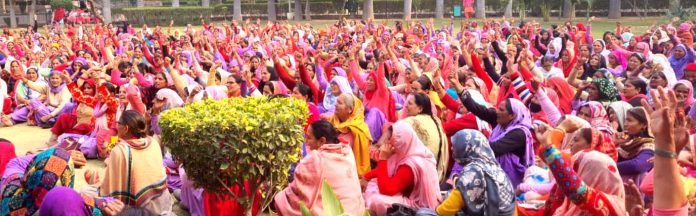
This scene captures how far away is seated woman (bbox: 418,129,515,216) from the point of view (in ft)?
13.0

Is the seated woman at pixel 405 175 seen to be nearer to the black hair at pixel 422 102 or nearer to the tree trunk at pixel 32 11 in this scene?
the black hair at pixel 422 102

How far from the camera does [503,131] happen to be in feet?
18.0

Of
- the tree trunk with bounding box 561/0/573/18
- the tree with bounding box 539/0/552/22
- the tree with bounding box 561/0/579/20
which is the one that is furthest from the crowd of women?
the tree trunk with bounding box 561/0/573/18

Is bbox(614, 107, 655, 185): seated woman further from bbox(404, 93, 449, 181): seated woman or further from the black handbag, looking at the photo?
the black handbag

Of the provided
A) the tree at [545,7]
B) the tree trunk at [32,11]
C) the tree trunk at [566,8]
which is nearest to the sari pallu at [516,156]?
the tree at [545,7]

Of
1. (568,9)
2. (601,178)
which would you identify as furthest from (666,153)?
(568,9)

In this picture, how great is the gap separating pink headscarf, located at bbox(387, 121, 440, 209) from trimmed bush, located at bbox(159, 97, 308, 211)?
2.11 ft

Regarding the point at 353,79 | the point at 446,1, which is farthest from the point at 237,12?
the point at 353,79

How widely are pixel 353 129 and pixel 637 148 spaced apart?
6.98ft

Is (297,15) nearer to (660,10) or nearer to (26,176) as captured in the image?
(660,10)

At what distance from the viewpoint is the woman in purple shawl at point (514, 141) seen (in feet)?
17.5

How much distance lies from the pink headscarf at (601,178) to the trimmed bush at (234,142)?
1596 mm

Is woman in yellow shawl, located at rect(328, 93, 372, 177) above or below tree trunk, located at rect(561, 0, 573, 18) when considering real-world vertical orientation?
below

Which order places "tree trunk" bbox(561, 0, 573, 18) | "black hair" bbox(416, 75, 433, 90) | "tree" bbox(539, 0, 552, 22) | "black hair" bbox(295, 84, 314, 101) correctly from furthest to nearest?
1. "tree trunk" bbox(561, 0, 573, 18)
2. "tree" bbox(539, 0, 552, 22)
3. "black hair" bbox(295, 84, 314, 101)
4. "black hair" bbox(416, 75, 433, 90)
